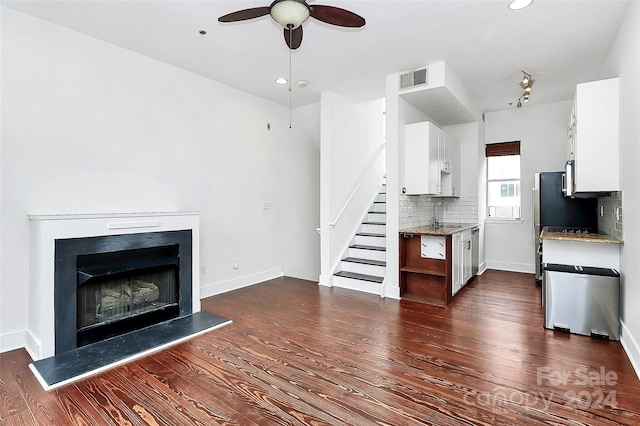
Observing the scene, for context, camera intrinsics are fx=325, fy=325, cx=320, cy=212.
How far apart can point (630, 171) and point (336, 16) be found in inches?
107

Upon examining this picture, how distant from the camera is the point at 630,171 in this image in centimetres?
271

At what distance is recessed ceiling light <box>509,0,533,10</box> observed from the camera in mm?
2737

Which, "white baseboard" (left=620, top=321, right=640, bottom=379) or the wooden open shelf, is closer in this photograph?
"white baseboard" (left=620, top=321, right=640, bottom=379)

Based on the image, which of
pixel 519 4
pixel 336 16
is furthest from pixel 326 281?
pixel 519 4

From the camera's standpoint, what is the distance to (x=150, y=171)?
381 cm

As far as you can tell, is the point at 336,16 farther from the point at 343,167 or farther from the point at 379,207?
the point at 379,207

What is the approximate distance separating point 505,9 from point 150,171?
3970mm

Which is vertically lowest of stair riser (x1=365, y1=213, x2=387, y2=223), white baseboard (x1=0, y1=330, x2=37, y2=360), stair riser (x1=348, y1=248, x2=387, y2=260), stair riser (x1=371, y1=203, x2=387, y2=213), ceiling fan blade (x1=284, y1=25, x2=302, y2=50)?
white baseboard (x1=0, y1=330, x2=37, y2=360)

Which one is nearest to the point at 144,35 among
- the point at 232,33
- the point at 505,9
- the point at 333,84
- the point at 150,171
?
the point at 232,33

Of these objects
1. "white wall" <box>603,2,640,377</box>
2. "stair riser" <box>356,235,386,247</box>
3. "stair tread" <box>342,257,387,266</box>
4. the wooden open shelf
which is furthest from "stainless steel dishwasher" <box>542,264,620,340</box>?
"stair riser" <box>356,235,386,247</box>

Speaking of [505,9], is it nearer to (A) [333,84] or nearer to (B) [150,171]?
(A) [333,84]

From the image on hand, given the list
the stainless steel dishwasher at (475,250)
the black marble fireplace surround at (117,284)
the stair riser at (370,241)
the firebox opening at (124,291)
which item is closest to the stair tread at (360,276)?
the stair riser at (370,241)

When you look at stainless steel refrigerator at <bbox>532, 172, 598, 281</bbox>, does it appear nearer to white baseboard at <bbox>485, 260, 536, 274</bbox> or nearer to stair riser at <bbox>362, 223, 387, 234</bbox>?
white baseboard at <bbox>485, 260, 536, 274</bbox>

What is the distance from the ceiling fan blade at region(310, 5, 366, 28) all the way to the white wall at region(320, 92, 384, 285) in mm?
2448
